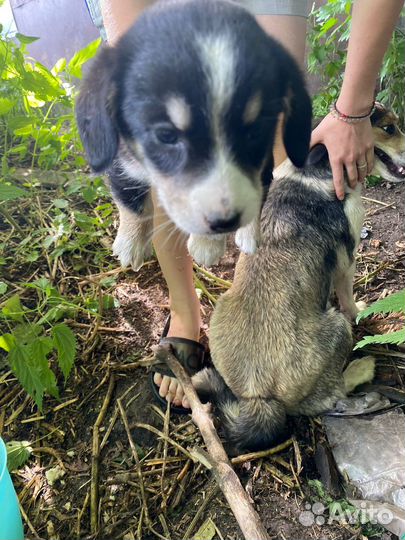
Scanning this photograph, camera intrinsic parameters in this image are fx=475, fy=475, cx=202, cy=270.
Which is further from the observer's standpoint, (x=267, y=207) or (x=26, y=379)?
(x=267, y=207)

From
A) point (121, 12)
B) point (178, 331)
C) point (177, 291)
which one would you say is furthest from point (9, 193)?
point (178, 331)

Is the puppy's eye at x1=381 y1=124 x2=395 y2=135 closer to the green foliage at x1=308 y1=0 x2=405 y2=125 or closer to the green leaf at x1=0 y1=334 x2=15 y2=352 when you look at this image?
the green foliage at x1=308 y1=0 x2=405 y2=125

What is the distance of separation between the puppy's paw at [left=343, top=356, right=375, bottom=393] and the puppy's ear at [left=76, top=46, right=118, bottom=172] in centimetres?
132

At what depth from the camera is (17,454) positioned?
173 cm

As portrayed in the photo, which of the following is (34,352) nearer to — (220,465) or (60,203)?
(220,465)

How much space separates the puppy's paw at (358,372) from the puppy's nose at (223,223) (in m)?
1.12

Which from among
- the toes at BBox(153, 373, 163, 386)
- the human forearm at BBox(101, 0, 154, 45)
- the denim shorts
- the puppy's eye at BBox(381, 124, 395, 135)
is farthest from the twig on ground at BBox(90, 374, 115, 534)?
the puppy's eye at BBox(381, 124, 395, 135)

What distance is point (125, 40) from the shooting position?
47.3 inches

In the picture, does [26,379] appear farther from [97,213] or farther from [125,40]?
[97,213]

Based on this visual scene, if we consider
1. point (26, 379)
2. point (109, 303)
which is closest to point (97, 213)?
point (109, 303)

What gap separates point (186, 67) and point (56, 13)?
326 centimetres

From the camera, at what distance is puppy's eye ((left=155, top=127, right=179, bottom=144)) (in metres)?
1.14

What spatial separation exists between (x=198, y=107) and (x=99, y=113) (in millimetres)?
319

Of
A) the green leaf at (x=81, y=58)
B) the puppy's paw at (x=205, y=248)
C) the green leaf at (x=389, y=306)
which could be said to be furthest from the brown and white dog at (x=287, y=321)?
the green leaf at (x=81, y=58)
